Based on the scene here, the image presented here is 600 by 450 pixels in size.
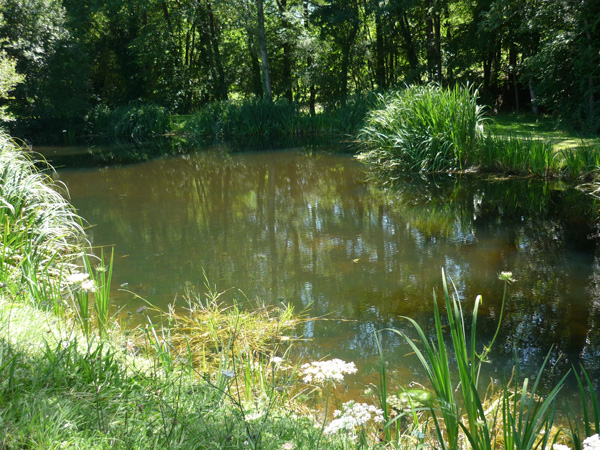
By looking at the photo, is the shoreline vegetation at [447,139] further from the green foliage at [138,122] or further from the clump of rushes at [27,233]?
the clump of rushes at [27,233]

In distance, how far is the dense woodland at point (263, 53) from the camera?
51.5 feet

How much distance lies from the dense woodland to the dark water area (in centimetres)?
563

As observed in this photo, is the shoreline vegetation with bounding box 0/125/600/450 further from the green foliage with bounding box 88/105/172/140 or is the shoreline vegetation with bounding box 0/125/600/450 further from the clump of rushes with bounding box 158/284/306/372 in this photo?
the green foliage with bounding box 88/105/172/140

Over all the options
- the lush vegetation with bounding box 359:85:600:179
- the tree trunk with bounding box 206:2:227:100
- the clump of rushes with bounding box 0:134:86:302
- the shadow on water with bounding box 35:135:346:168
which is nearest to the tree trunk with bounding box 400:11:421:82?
the shadow on water with bounding box 35:135:346:168

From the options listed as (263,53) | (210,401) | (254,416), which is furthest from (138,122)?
(254,416)

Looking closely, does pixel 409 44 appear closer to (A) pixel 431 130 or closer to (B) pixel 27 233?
(A) pixel 431 130

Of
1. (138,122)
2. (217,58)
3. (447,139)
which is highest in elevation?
(217,58)

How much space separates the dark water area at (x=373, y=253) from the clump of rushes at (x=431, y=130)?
55cm

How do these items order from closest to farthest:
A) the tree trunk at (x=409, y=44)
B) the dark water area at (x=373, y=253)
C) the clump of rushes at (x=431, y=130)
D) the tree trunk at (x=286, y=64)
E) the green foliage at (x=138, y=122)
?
the dark water area at (x=373, y=253) < the clump of rushes at (x=431, y=130) < the green foliage at (x=138, y=122) < the tree trunk at (x=409, y=44) < the tree trunk at (x=286, y=64)

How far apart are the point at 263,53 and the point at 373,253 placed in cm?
1690

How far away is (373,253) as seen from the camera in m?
5.07

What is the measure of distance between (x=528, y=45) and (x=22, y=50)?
17.2 metres

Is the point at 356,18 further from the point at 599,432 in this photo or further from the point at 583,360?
the point at 599,432

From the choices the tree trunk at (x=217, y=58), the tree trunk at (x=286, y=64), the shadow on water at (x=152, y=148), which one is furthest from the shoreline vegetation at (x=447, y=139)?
the tree trunk at (x=217, y=58)
